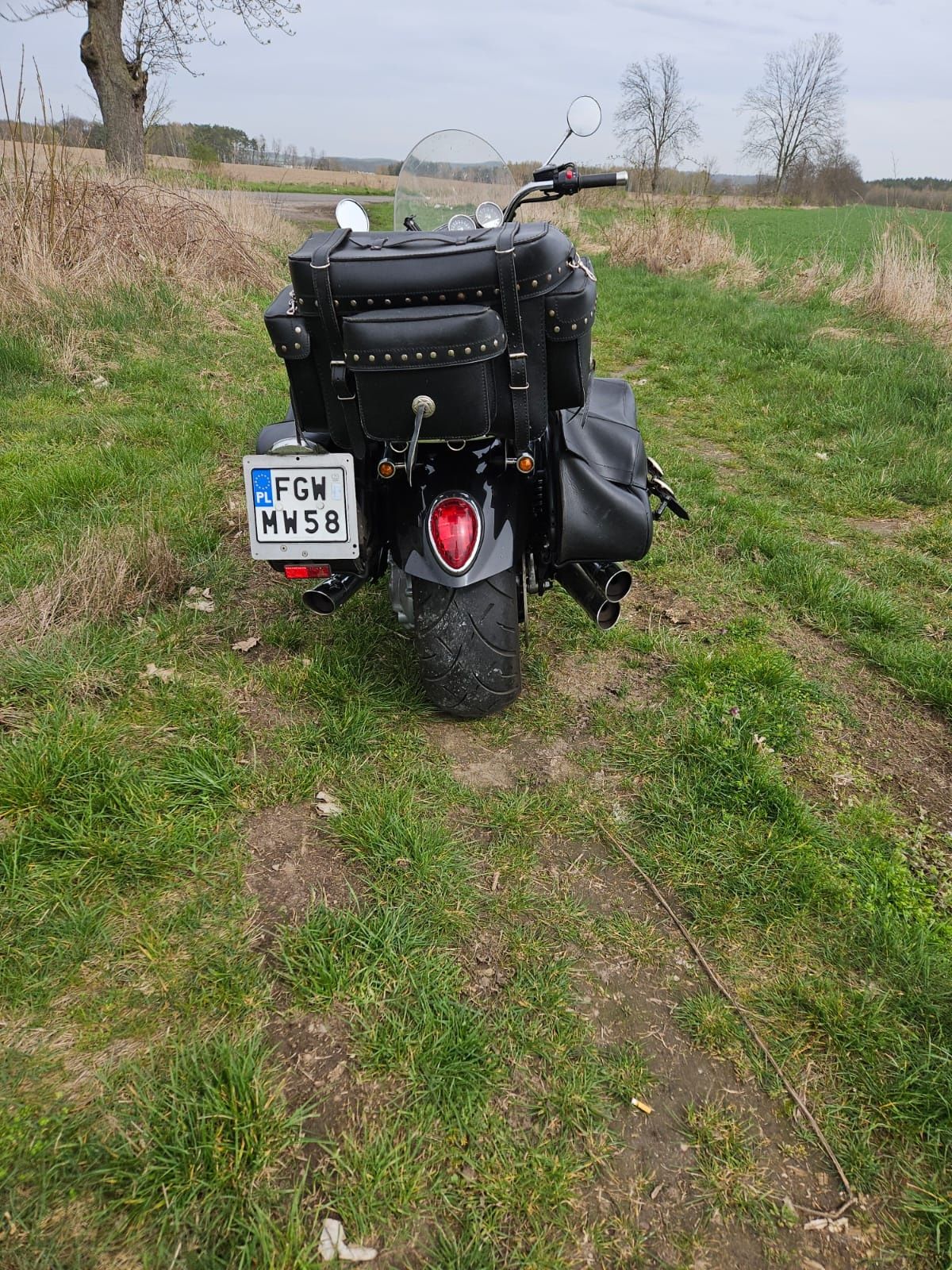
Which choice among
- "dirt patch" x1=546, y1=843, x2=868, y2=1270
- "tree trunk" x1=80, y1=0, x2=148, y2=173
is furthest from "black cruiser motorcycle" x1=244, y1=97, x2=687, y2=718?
"tree trunk" x1=80, y1=0, x2=148, y2=173

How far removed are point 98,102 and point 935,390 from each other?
12594 millimetres

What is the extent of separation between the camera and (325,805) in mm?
2211

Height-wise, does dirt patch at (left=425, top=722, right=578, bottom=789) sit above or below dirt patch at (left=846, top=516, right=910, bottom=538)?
below

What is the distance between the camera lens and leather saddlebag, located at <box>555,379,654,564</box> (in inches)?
92.8

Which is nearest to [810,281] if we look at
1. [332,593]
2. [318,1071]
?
[332,593]

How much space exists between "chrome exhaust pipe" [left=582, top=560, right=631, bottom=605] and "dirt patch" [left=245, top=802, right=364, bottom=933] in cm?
110

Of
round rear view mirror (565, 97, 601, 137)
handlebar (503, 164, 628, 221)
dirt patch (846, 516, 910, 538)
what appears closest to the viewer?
handlebar (503, 164, 628, 221)

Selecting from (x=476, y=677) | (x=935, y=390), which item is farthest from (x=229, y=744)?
(x=935, y=390)

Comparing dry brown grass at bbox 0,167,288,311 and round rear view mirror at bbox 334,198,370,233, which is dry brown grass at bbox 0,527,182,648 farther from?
dry brown grass at bbox 0,167,288,311

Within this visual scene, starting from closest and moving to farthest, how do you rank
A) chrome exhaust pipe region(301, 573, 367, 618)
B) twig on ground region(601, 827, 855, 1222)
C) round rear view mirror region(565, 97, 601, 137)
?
1. twig on ground region(601, 827, 855, 1222)
2. chrome exhaust pipe region(301, 573, 367, 618)
3. round rear view mirror region(565, 97, 601, 137)

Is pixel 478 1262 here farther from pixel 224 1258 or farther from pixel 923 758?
pixel 923 758

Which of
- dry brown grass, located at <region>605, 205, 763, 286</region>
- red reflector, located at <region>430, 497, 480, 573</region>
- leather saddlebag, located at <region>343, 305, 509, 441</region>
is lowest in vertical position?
red reflector, located at <region>430, 497, 480, 573</region>

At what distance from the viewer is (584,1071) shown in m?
1.58

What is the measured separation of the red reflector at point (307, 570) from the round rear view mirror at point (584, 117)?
1646mm
